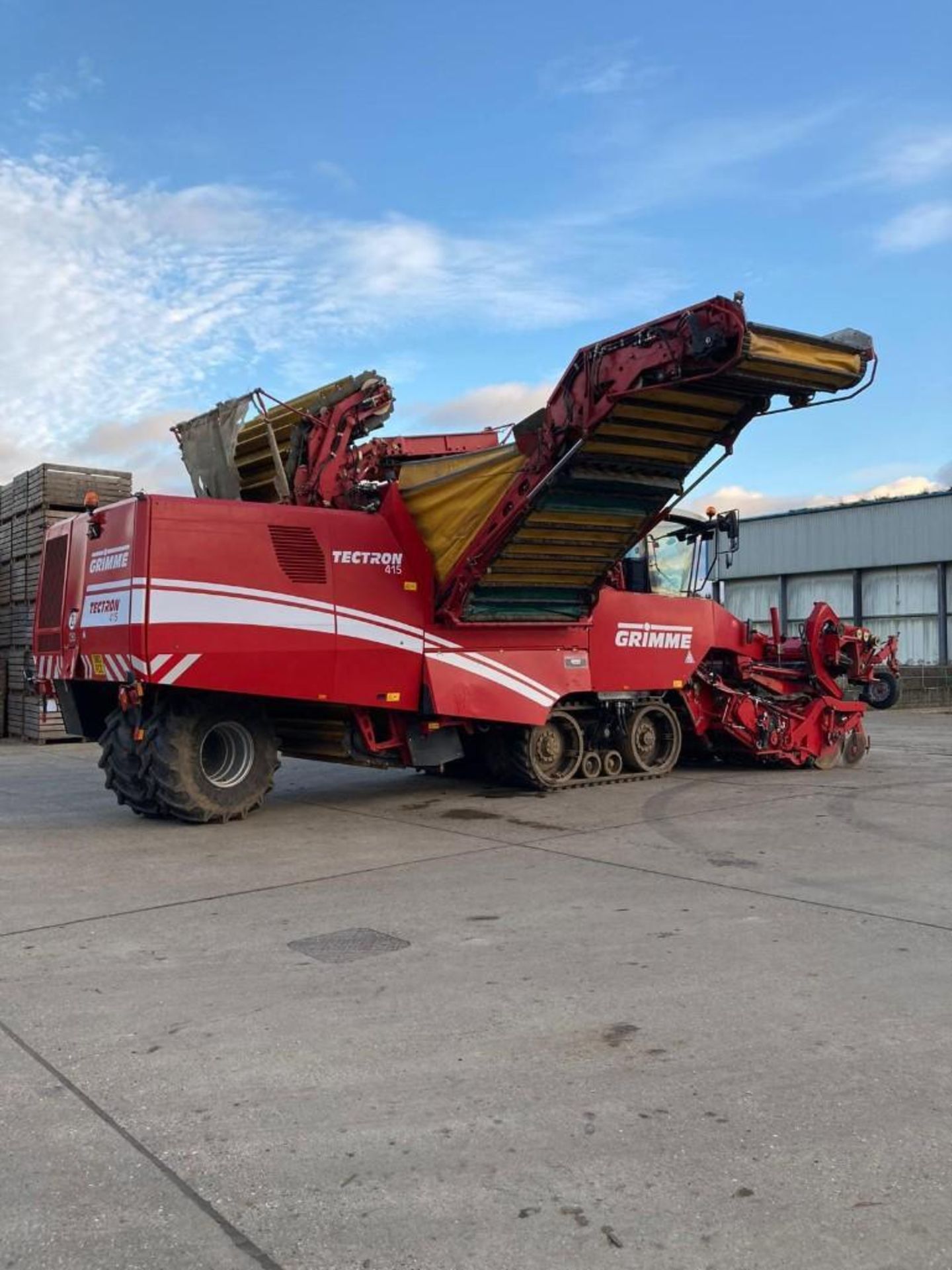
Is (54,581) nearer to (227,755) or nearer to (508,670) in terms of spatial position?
(227,755)

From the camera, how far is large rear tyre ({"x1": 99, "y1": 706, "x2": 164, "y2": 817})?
30.4ft

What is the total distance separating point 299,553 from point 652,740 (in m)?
5.19

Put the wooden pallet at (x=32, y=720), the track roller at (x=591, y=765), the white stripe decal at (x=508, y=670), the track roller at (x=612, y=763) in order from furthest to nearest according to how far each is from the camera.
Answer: the wooden pallet at (x=32, y=720)
the track roller at (x=612, y=763)
the track roller at (x=591, y=765)
the white stripe decal at (x=508, y=670)

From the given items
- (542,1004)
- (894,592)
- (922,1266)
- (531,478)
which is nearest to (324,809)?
(531,478)

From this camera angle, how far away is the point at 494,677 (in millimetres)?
10602

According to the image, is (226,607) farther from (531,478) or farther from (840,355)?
(840,355)

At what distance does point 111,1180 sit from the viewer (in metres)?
3.27

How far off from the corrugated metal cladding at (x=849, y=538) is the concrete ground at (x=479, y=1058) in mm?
33957

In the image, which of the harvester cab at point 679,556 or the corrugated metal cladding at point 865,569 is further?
the corrugated metal cladding at point 865,569

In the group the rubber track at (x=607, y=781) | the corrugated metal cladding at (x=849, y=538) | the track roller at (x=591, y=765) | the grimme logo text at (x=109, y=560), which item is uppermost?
the corrugated metal cladding at (x=849, y=538)

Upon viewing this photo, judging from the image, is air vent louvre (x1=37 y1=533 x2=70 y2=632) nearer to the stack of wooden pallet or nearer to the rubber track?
the rubber track

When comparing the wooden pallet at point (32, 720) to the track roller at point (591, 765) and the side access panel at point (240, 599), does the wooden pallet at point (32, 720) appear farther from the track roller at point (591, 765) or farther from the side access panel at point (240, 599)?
the side access panel at point (240, 599)

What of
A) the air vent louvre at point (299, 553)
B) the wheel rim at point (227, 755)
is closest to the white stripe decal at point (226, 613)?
the air vent louvre at point (299, 553)

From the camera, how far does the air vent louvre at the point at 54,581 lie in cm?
1020
